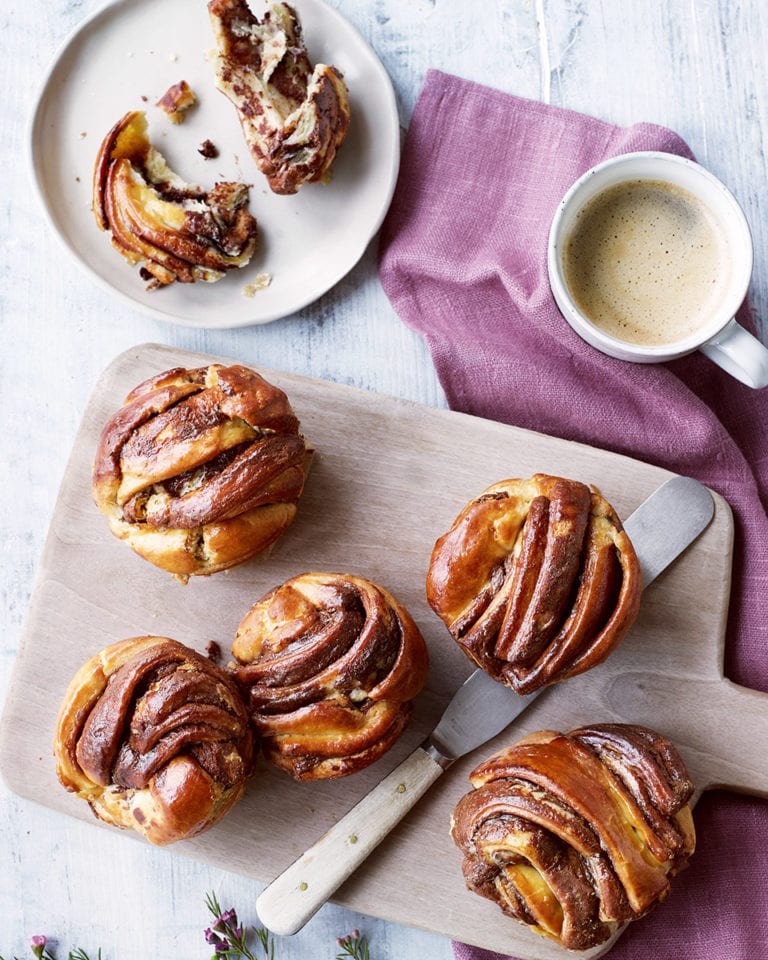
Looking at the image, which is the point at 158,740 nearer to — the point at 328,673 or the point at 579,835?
the point at 328,673

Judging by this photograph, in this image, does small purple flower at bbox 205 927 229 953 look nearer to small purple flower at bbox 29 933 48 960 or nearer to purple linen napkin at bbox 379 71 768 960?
small purple flower at bbox 29 933 48 960

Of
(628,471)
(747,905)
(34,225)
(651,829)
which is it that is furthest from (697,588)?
(34,225)

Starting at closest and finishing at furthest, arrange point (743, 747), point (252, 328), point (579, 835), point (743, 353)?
point (579, 835)
point (743, 353)
point (743, 747)
point (252, 328)

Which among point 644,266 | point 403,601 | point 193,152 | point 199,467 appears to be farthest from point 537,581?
point 193,152

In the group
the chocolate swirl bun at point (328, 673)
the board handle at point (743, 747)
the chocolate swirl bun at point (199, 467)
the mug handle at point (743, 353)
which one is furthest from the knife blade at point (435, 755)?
the chocolate swirl bun at point (199, 467)

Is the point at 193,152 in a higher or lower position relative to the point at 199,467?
higher

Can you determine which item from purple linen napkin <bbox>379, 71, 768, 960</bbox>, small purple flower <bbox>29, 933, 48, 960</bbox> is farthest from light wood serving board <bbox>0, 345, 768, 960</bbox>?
small purple flower <bbox>29, 933, 48, 960</bbox>
